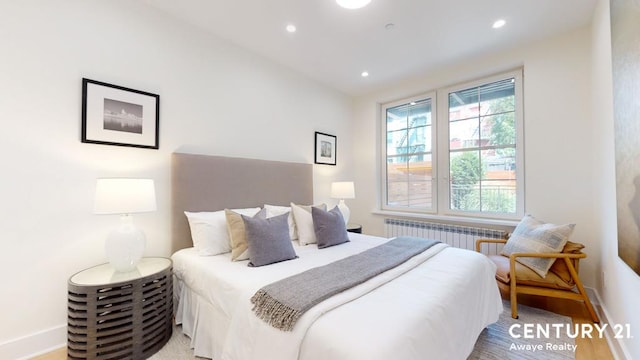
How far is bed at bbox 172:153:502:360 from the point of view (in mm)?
1123

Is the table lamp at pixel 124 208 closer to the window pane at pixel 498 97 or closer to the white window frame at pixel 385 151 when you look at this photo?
the white window frame at pixel 385 151

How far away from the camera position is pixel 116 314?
5.52 feet

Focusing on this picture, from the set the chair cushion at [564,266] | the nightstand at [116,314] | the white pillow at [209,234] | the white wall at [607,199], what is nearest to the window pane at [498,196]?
the white wall at [607,199]

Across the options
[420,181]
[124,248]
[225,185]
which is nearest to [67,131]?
[124,248]

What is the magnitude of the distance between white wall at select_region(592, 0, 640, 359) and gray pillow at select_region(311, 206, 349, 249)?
2000 millimetres

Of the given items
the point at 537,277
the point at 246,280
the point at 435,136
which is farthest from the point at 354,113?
the point at 246,280

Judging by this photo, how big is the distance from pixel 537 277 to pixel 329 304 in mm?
2151

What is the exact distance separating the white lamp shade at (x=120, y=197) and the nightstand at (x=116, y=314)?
1.52ft

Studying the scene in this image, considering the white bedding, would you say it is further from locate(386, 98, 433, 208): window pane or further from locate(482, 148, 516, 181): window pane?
locate(386, 98, 433, 208): window pane

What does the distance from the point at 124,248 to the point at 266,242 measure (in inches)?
39.4

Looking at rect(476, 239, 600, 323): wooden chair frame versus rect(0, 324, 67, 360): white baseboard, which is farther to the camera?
rect(476, 239, 600, 323): wooden chair frame

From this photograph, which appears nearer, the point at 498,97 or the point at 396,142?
the point at 498,97

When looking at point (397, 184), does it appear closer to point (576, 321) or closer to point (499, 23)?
point (499, 23)

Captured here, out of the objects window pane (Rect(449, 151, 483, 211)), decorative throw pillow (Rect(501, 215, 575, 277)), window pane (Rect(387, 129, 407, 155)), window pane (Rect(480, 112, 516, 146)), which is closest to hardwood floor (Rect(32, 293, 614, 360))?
decorative throw pillow (Rect(501, 215, 575, 277))
